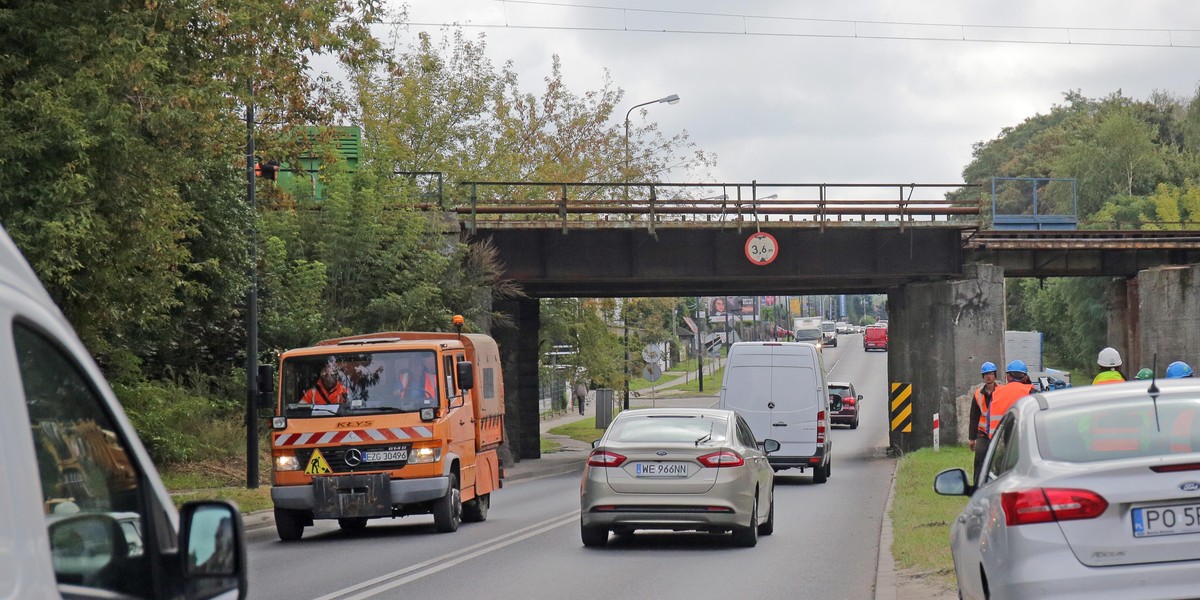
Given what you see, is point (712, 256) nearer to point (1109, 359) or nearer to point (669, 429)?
point (669, 429)

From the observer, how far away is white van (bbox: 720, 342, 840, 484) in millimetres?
28047

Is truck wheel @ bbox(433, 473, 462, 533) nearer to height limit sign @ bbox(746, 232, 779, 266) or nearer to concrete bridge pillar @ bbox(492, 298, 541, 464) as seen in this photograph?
height limit sign @ bbox(746, 232, 779, 266)

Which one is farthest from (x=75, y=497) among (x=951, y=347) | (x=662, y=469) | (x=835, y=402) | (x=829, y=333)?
(x=829, y=333)

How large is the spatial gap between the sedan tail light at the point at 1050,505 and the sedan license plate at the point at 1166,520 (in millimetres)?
157

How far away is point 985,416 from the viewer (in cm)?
1534

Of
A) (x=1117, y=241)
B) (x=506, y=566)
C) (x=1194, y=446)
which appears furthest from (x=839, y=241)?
(x=1194, y=446)

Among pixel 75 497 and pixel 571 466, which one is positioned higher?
pixel 75 497

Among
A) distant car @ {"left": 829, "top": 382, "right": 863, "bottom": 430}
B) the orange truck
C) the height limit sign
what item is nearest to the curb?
the orange truck

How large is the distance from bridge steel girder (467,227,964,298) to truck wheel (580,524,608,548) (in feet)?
74.4

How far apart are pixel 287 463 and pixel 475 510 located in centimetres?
328

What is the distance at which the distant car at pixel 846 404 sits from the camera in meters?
54.2

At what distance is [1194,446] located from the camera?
22.2 ft

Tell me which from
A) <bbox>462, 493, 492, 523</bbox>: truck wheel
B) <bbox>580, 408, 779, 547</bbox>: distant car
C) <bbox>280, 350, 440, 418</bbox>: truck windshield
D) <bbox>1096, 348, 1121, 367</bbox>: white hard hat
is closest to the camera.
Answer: <bbox>1096, 348, 1121, 367</bbox>: white hard hat

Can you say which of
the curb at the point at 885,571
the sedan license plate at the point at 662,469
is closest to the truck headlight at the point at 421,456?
the sedan license plate at the point at 662,469
